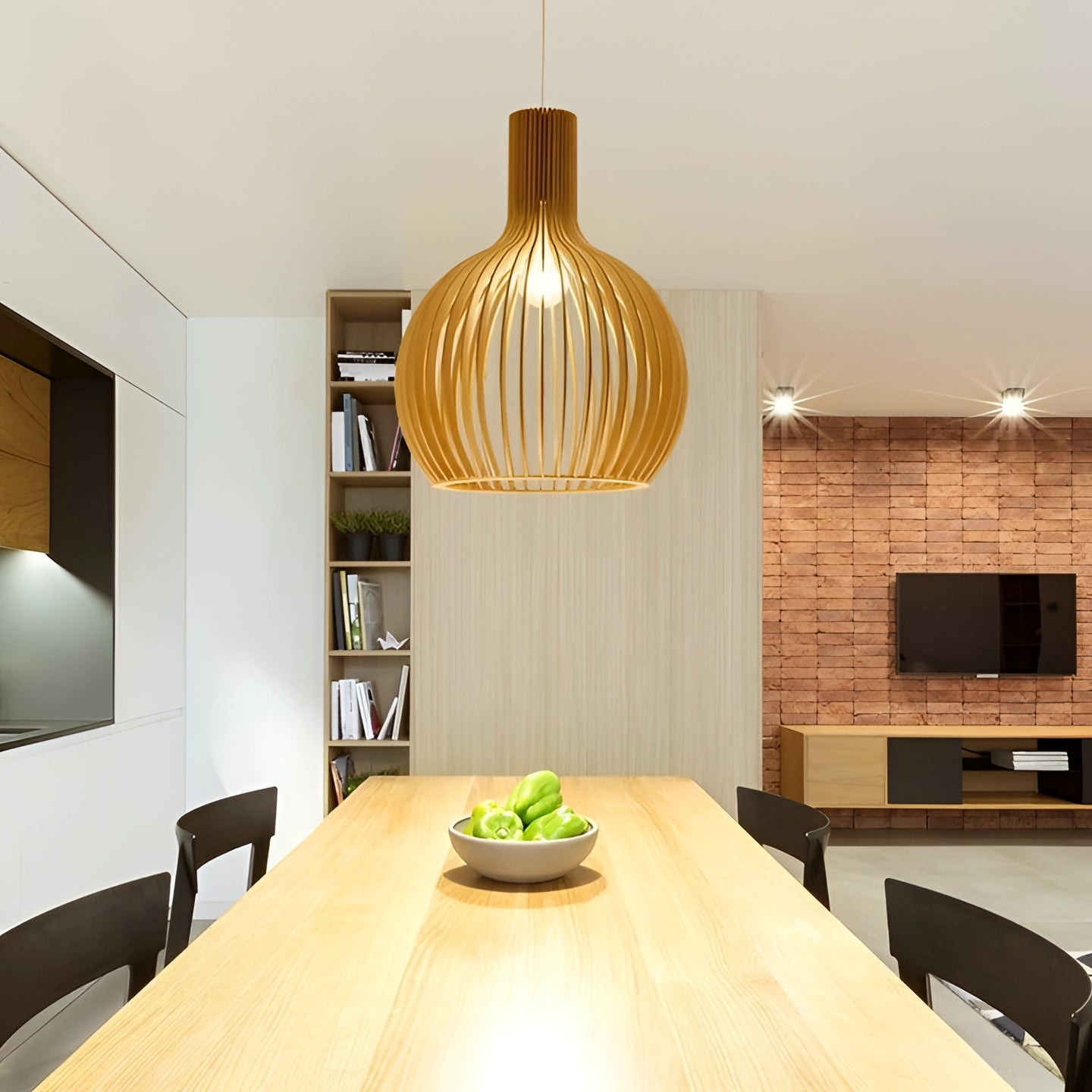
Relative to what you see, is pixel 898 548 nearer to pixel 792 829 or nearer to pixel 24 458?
pixel 792 829

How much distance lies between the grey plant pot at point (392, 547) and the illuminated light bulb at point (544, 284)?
2.51m

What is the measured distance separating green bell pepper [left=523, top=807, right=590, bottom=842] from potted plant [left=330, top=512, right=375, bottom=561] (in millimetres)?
2350

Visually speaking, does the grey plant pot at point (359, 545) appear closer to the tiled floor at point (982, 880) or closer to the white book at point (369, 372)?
the white book at point (369, 372)

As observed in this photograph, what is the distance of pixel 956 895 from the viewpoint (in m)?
4.96

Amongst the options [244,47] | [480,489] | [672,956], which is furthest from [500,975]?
[244,47]

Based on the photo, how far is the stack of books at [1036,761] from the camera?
6.20 m

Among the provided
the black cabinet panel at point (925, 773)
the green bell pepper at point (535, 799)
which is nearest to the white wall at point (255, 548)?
the green bell pepper at point (535, 799)

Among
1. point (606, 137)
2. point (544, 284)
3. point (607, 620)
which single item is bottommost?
point (607, 620)

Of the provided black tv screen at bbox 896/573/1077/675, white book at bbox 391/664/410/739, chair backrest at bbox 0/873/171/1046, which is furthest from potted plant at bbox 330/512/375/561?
black tv screen at bbox 896/573/1077/675

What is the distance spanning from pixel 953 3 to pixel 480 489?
4.59ft

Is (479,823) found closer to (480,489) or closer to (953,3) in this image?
(480,489)

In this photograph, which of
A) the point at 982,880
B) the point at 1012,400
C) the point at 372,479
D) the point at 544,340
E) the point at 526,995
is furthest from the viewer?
the point at 1012,400

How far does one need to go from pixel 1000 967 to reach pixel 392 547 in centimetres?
297

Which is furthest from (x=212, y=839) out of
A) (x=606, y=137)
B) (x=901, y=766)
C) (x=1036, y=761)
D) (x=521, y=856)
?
(x=1036, y=761)
